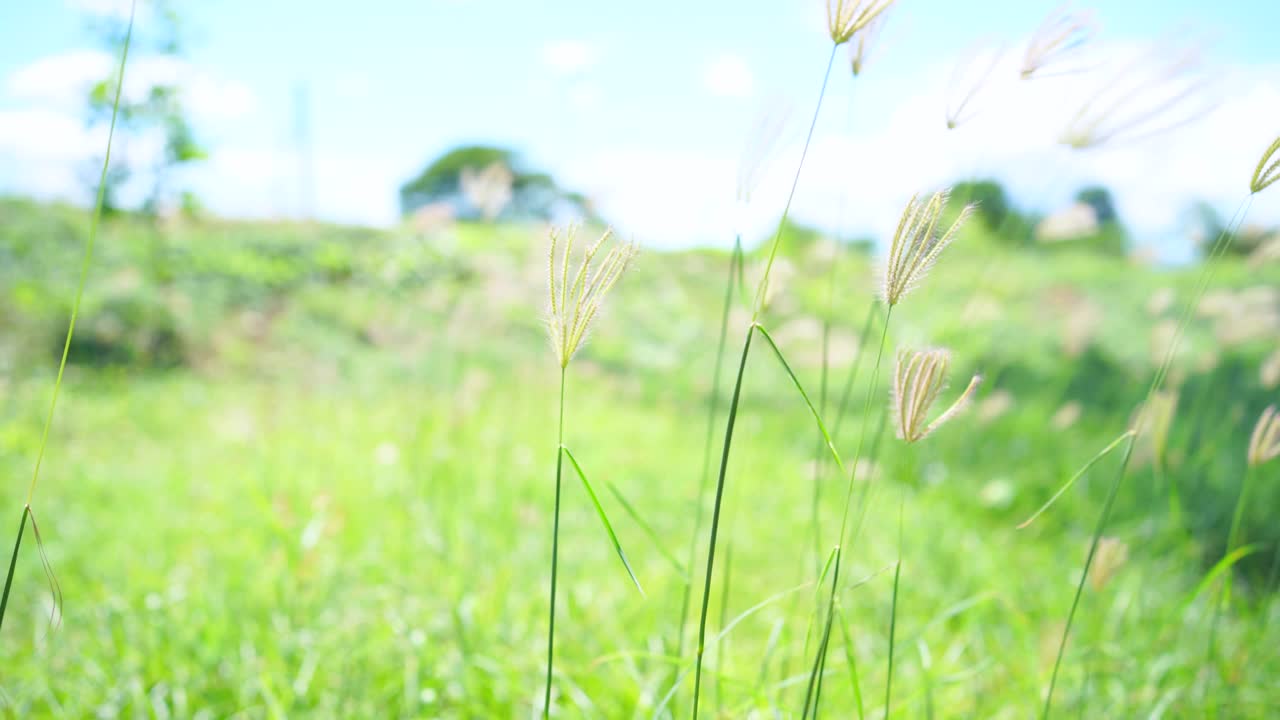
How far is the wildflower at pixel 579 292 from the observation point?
0.58 meters

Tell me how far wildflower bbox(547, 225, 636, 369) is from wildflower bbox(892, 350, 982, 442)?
0.27 m

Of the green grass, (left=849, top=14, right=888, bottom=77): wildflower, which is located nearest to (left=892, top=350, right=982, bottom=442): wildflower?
the green grass

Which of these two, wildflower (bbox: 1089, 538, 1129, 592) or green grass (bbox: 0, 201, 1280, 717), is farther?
green grass (bbox: 0, 201, 1280, 717)

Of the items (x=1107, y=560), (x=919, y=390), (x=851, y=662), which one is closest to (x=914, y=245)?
(x=919, y=390)

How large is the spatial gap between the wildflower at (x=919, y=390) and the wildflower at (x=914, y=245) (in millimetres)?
70

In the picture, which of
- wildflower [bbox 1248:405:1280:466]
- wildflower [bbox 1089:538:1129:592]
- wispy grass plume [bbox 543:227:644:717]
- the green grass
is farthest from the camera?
the green grass

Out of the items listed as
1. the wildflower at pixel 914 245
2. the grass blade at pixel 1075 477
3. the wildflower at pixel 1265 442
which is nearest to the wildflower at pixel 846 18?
the wildflower at pixel 914 245

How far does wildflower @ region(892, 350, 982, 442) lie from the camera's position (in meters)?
0.63

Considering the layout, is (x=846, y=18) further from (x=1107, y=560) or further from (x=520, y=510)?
(x=520, y=510)

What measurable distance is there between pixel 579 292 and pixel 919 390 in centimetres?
31

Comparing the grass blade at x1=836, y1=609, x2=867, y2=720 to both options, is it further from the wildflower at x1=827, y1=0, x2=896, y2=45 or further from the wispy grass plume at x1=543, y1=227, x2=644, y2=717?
the wildflower at x1=827, y1=0, x2=896, y2=45

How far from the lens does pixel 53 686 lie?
1.40 m

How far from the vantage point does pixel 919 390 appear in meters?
0.63

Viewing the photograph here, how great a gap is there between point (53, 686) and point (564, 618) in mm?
1003
